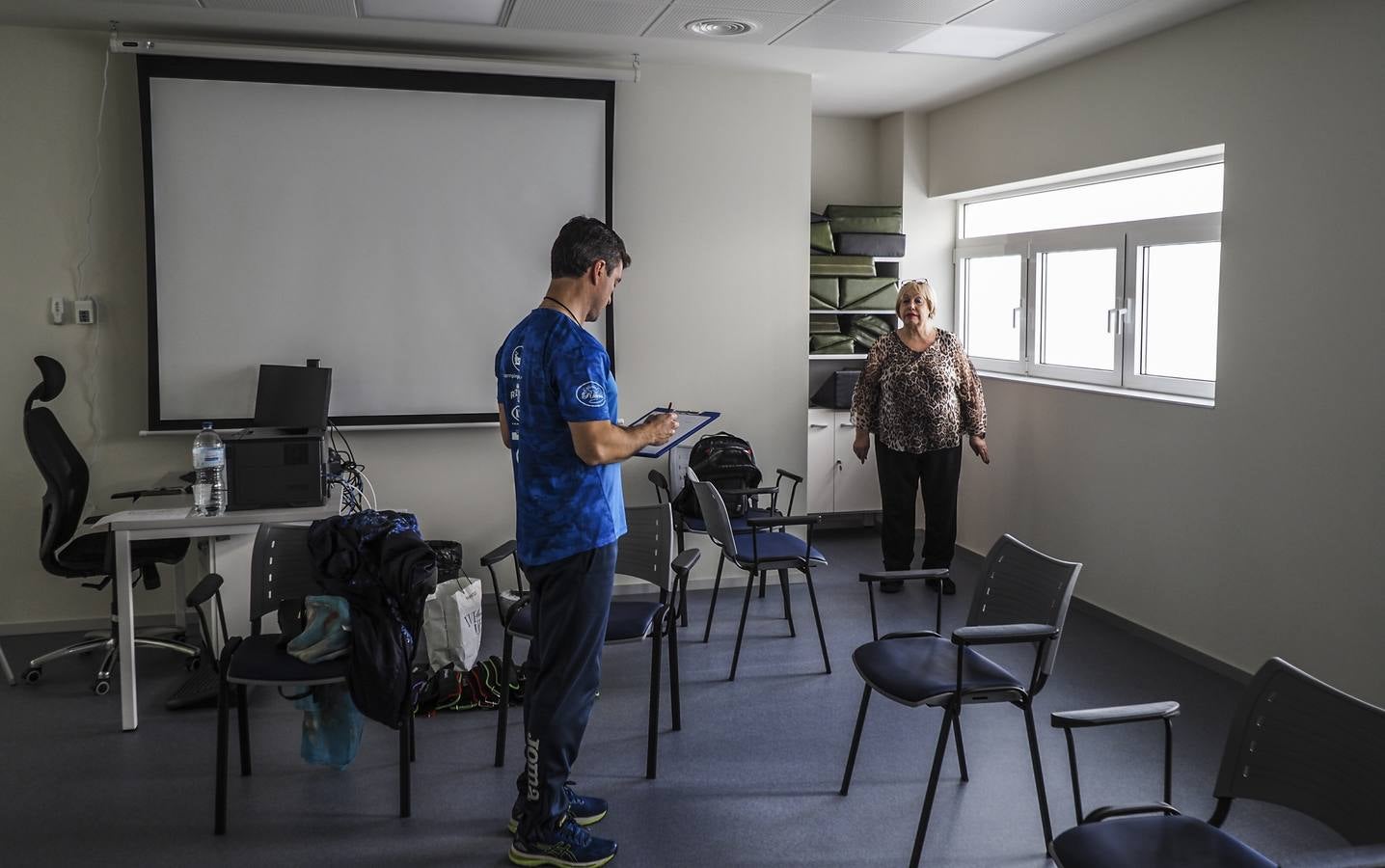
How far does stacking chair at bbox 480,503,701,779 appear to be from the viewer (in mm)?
3447

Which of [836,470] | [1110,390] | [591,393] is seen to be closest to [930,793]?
[591,393]

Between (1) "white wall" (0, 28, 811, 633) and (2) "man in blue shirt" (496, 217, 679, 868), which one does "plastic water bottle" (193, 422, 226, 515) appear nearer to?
(1) "white wall" (0, 28, 811, 633)

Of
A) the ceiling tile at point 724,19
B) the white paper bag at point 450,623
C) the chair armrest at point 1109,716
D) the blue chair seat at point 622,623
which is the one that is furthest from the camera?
the ceiling tile at point 724,19

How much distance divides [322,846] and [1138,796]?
2.46m

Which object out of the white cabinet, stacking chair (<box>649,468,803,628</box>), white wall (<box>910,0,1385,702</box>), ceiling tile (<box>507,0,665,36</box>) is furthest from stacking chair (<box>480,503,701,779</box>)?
the white cabinet

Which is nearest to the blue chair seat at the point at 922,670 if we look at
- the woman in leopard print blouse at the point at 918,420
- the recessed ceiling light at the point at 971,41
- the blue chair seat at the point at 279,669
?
the blue chair seat at the point at 279,669

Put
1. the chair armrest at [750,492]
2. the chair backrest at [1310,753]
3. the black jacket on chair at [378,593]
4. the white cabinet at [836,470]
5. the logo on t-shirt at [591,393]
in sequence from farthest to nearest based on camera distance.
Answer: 1. the white cabinet at [836,470]
2. the chair armrest at [750,492]
3. the black jacket on chair at [378,593]
4. the logo on t-shirt at [591,393]
5. the chair backrest at [1310,753]

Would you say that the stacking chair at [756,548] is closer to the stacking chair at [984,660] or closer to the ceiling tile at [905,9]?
the stacking chair at [984,660]

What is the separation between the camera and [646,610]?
11.9 feet

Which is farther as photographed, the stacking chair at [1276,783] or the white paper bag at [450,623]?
the white paper bag at [450,623]

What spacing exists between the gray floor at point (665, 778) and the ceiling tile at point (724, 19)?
108 inches

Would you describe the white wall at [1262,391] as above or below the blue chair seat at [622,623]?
above

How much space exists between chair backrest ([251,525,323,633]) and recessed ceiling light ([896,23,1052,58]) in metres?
3.45

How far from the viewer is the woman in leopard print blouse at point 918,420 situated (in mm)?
5430
